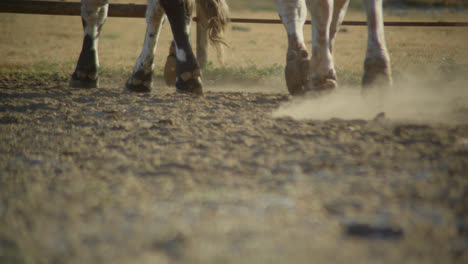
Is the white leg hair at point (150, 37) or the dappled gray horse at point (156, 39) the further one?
the white leg hair at point (150, 37)

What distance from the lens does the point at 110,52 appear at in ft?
24.7

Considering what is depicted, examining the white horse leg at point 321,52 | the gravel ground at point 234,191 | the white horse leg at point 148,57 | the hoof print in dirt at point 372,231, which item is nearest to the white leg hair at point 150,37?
the white horse leg at point 148,57

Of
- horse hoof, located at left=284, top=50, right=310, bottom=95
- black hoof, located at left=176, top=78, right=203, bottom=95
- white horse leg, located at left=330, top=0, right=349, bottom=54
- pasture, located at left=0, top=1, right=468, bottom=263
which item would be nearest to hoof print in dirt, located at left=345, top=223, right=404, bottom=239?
pasture, located at left=0, top=1, right=468, bottom=263

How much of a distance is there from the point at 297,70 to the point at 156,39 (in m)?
1.22

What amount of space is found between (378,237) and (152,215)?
1.81ft

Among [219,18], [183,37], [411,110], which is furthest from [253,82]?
[411,110]

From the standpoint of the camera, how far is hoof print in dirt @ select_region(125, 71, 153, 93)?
328cm

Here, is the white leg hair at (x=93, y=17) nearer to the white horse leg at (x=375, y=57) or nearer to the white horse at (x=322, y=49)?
the white horse at (x=322, y=49)

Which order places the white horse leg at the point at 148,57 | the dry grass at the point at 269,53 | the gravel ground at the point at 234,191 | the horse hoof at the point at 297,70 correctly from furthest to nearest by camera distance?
1. the dry grass at the point at 269,53
2. the white horse leg at the point at 148,57
3. the horse hoof at the point at 297,70
4. the gravel ground at the point at 234,191

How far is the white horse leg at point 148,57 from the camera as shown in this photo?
328 cm

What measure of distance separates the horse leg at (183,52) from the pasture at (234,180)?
114 mm

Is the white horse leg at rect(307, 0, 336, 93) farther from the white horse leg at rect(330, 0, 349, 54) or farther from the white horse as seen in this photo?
the white horse leg at rect(330, 0, 349, 54)

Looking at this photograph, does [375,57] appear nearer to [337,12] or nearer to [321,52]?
[321,52]

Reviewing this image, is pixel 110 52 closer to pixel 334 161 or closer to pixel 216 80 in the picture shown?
pixel 216 80
